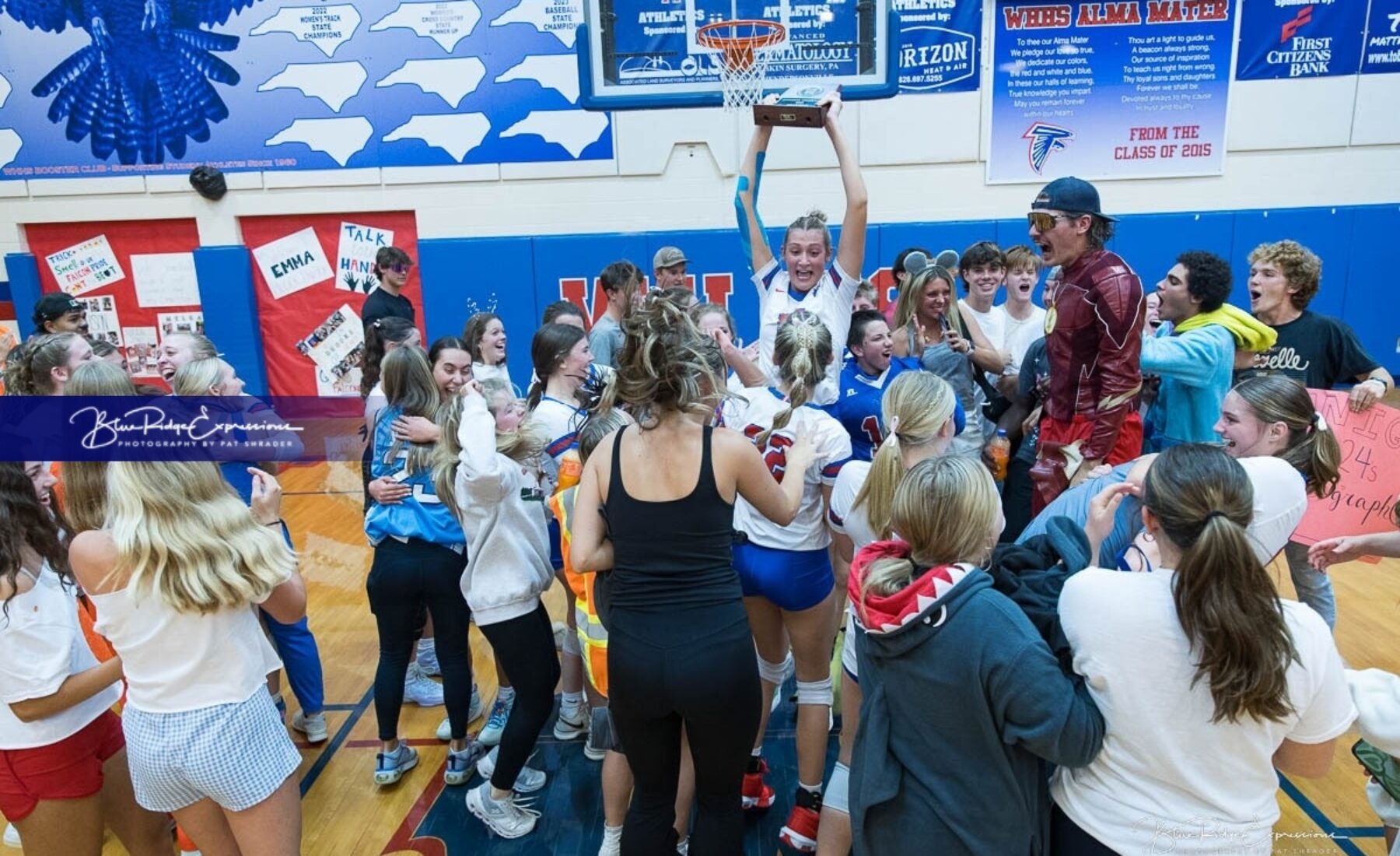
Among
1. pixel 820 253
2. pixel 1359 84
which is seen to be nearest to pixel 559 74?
pixel 820 253

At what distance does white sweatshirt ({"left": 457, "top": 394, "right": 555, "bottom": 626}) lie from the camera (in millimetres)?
2666

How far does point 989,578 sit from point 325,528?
5.64m

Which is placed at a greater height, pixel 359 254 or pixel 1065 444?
pixel 359 254

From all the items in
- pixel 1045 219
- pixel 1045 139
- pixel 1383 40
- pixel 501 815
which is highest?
pixel 1383 40

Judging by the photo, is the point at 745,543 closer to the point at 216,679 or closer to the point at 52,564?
the point at 216,679

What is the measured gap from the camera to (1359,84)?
753 cm

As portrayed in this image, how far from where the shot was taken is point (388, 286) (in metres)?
5.79

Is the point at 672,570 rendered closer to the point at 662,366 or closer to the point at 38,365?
the point at 662,366

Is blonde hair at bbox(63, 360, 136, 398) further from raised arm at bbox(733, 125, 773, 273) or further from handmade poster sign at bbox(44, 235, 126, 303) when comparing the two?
handmade poster sign at bbox(44, 235, 126, 303)

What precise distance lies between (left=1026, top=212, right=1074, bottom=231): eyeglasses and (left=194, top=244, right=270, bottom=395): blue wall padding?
8.04 metres

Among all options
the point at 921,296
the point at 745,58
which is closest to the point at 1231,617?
the point at 921,296

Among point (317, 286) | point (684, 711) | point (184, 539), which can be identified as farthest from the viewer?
point (317, 286)

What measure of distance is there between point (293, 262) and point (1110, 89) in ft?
26.6

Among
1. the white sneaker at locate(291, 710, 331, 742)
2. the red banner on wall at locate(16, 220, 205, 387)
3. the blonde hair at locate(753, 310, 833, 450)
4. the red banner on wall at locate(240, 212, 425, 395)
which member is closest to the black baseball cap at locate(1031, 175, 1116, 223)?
the blonde hair at locate(753, 310, 833, 450)
